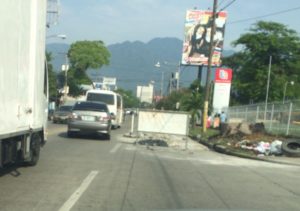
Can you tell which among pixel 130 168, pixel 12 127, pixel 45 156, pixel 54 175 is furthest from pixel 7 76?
pixel 45 156

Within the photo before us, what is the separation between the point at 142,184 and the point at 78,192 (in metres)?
1.75

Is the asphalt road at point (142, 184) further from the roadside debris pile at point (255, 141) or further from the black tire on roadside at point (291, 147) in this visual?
the roadside debris pile at point (255, 141)

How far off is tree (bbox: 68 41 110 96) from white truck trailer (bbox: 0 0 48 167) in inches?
3582

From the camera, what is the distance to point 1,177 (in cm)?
1173

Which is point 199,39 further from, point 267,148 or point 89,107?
point 267,148

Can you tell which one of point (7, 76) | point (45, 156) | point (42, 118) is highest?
point (7, 76)

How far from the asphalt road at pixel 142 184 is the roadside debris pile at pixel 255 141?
3.47 meters

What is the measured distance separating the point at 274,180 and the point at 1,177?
620 cm

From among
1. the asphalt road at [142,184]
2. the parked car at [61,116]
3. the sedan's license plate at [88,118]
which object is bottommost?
the parked car at [61,116]

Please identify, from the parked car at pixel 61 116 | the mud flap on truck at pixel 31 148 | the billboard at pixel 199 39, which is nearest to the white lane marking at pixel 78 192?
the mud flap on truck at pixel 31 148

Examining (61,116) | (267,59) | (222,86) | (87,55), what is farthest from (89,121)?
(87,55)

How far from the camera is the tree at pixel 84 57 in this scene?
106250 mm

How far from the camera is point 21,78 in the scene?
1108 cm

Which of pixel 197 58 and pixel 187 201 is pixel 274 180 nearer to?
pixel 187 201
